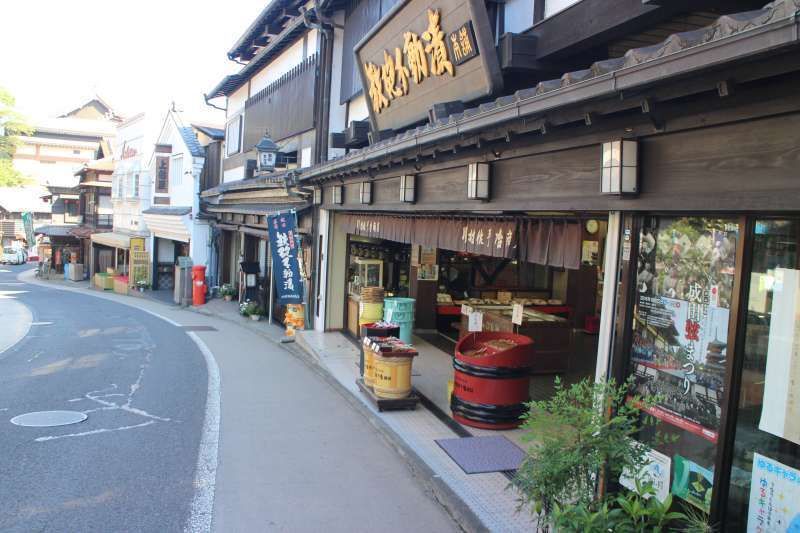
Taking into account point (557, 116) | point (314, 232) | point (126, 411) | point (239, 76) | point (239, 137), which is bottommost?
point (126, 411)

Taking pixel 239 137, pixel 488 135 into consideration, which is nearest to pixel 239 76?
pixel 239 137

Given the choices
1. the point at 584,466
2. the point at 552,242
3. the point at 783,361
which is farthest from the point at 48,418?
the point at 783,361

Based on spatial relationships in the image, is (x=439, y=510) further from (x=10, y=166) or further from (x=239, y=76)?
(x=10, y=166)

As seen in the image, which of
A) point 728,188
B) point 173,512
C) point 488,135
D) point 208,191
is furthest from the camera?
point 208,191

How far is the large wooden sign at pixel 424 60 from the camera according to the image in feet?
26.2

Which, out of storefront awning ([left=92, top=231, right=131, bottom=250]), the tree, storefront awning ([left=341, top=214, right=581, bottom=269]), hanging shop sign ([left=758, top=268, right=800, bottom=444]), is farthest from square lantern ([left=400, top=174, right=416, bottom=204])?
the tree

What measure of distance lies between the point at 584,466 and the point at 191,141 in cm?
3094

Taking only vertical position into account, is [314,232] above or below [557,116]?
below

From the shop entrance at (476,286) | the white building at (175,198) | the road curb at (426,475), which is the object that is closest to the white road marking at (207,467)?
the road curb at (426,475)

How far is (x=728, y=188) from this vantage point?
15.3 feet

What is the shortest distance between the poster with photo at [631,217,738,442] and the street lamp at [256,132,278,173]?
15888 mm

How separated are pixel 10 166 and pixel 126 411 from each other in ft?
197

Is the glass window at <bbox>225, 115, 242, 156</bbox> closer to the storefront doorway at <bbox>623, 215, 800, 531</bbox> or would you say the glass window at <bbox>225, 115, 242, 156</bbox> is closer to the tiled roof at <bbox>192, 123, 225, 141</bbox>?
the tiled roof at <bbox>192, 123, 225, 141</bbox>

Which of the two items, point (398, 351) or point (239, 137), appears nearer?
point (398, 351)
